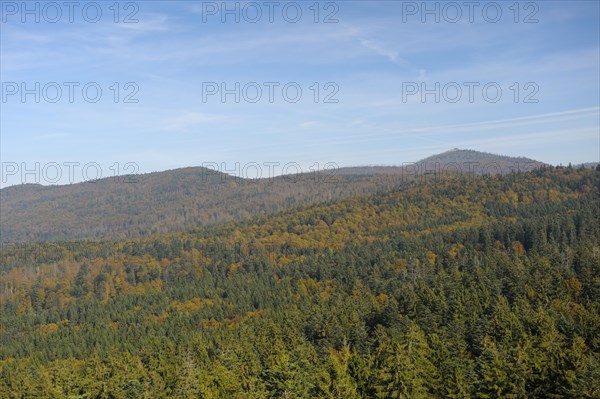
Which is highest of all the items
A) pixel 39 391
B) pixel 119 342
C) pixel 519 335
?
pixel 519 335

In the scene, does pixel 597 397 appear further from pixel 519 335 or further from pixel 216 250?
pixel 216 250

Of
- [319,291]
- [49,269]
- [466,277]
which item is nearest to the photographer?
[466,277]

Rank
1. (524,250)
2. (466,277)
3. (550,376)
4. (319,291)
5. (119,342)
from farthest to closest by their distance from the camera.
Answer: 1. (524,250)
2. (319,291)
3. (119,342)
4. (466,277)
5. (550,376)

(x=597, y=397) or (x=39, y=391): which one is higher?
(x=597, y=397)

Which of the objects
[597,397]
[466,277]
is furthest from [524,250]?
[597,397]

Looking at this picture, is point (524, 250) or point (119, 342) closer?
point (119, 342)

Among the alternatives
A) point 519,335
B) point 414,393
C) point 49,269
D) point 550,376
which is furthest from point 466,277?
point 49,269

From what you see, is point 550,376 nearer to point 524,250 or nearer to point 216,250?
point 524,250
